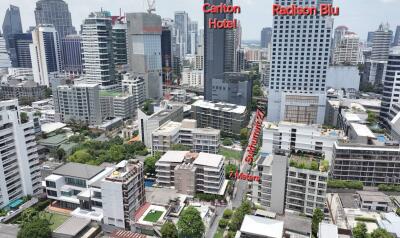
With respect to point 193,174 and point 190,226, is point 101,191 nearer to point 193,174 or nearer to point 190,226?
point 190,226

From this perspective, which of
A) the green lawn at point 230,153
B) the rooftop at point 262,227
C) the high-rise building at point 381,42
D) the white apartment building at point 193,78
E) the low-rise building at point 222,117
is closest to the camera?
the rooftop at point 262,227

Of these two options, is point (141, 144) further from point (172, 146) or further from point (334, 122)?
point (334, 122)

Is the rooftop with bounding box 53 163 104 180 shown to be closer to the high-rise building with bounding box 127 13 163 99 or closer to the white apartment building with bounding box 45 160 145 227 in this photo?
the white apartment building with bounding box 45 160 145 227

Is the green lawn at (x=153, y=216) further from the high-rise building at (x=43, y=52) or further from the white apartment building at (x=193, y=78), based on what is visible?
the high-rise building at (x=43, y=52)

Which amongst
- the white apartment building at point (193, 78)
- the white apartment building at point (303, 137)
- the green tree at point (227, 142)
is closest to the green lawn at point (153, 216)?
the white apartment building at point (303, 137)

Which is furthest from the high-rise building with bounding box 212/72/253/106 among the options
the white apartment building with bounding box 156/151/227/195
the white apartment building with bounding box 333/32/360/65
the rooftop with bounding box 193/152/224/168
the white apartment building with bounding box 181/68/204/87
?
the white apartment building with bounding box 333/32/360/65

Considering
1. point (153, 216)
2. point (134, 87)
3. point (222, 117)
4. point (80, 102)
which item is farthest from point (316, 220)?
point (134, 87)
